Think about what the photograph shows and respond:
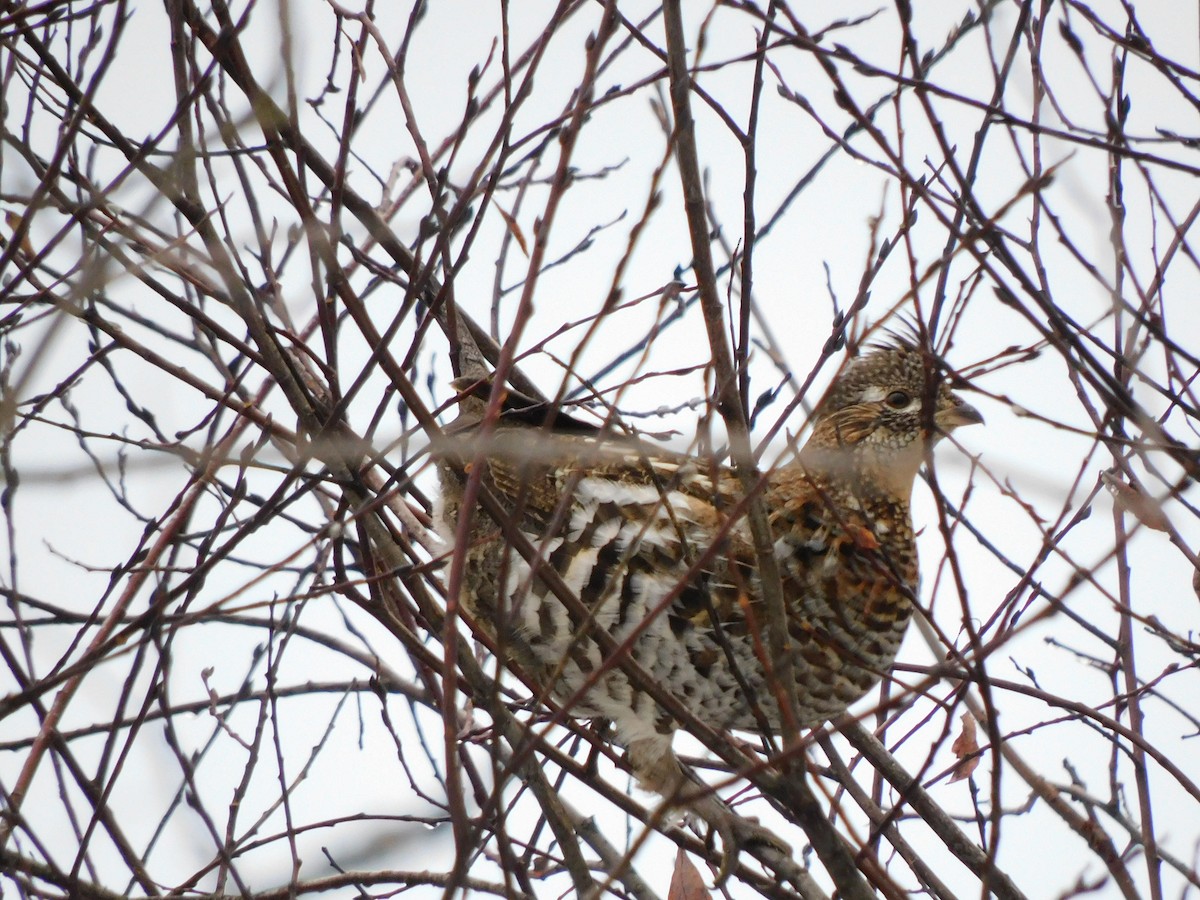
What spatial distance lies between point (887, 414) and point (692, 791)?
1.58 m

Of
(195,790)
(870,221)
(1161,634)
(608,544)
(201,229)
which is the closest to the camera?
(201,229)

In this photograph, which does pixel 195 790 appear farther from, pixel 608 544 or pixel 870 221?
pixel 870 221

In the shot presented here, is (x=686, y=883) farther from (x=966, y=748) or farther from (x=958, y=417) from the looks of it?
(x=958, y=417)

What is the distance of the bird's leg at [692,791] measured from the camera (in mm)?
4125

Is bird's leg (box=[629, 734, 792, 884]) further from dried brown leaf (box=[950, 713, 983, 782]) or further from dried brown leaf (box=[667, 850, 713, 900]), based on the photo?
dried brown leaf (box=[950, 713, 983, 782])

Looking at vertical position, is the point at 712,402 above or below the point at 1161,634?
above

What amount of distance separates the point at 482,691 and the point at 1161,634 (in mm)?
1691

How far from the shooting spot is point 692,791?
4.21 meters

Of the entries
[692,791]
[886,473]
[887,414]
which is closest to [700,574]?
[692,791]

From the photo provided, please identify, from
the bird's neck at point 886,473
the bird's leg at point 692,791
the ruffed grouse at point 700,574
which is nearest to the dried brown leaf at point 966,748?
the ruffed grouse at point 700,574

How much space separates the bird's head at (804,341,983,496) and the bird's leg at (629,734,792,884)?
4.08ft

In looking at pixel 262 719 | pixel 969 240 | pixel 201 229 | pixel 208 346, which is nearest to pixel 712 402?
pixel 969 240

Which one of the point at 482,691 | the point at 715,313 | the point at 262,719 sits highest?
the point at 262,719

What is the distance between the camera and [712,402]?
2.36m
